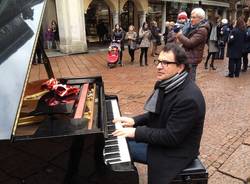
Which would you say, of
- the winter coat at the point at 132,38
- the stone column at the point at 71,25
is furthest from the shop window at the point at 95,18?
the winter coat at the point at 132,38

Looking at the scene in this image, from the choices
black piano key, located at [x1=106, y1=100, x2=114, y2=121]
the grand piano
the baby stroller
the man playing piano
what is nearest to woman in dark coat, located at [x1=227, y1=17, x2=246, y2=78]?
the baby stroller

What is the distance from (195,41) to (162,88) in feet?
9.60

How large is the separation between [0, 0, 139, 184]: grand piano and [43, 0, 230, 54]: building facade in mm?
10430

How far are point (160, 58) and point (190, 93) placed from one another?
14.0 inches

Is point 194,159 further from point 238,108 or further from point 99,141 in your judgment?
point 238,108

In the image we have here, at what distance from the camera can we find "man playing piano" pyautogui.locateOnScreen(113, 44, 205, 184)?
2.12m

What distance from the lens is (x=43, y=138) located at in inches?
70.4

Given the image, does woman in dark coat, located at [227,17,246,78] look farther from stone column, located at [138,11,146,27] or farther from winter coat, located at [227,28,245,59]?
stone column, located at [138,11,146,27]

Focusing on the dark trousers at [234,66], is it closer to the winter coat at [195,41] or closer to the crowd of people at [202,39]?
the crowd of people at [202,39]

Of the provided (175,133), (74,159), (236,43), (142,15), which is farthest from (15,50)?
(142,15)

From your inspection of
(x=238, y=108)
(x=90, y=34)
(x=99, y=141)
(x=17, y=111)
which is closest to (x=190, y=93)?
(x=99, y=141)

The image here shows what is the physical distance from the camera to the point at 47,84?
121 inches

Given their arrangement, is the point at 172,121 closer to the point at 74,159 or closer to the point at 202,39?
the point at 74,159

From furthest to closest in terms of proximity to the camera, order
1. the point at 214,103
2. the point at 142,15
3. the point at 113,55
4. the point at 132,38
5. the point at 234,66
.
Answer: the point at 142,15 < the point at 132,38 < the point at 113,55 < the point at 234,66 < the point at 214,103
